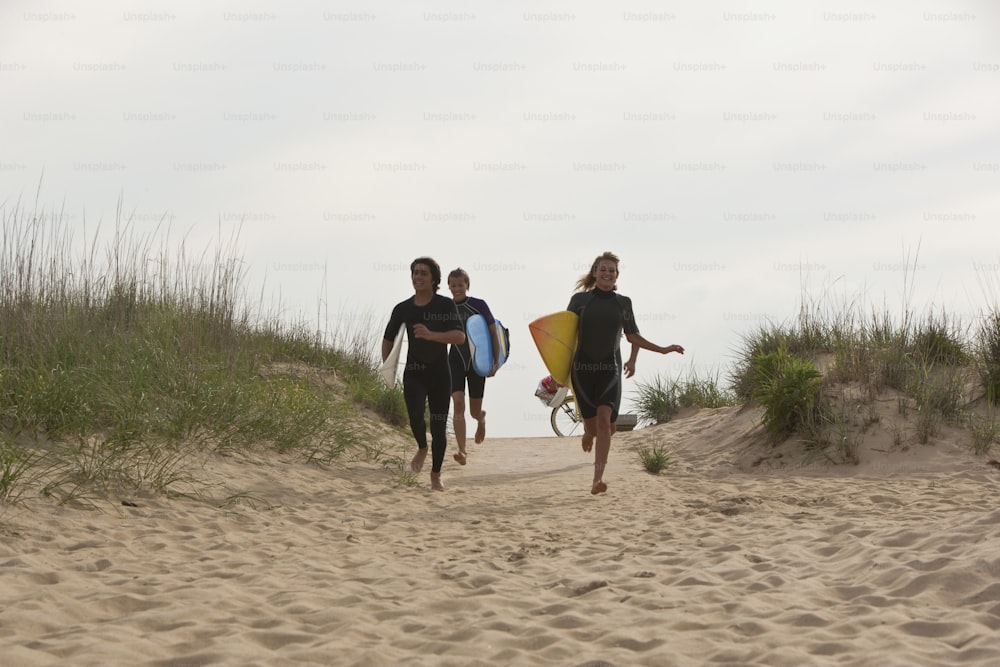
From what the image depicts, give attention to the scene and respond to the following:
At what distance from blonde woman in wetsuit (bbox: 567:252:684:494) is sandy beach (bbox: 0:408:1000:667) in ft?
2.24

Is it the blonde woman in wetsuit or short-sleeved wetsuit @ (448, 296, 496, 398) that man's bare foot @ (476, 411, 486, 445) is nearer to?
short-sleeved wetsuit @ (448, 296, 496, 398)

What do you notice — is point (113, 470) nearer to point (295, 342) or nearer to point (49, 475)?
point (49, 475)

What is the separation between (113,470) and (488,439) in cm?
789

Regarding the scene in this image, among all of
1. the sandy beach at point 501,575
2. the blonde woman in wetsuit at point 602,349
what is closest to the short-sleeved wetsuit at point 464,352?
the sandy beach at point 501,575

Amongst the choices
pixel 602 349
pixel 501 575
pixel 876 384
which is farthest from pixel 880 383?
pixel 501 575

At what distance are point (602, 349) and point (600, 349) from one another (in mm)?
17

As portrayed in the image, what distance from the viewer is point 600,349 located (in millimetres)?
7922

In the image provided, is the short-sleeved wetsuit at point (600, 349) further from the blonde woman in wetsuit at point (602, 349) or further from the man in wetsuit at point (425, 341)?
the man in wetsuit at point (425, 341)

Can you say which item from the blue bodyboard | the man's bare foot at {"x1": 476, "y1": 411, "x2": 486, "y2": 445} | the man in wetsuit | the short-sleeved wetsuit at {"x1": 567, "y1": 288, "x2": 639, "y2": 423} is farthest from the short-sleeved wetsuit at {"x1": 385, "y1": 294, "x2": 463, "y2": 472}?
the man's bare foot at {"x1": 476, "y1": 411, "x2": 486, "y2": 445}

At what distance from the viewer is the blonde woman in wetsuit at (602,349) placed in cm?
785

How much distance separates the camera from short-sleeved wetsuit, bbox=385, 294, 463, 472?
7.94m

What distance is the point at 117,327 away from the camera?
9344 millimetres

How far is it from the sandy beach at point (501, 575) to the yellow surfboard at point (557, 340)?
1160mm

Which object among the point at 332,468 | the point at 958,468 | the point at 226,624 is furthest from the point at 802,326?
the point at 226,624
